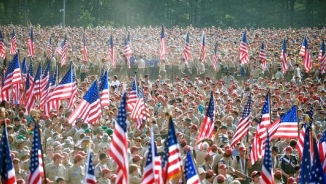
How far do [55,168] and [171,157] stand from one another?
404 cm

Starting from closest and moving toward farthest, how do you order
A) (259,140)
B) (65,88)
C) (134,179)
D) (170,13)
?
(134,179), (259,140), (65,88), (170,13)

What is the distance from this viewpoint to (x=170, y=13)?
8119 cm

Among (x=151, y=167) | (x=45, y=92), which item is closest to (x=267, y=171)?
(x=151, y=167)

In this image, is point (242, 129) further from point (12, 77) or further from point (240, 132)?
point (12, 77)

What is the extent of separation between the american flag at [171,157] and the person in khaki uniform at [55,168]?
361 cm

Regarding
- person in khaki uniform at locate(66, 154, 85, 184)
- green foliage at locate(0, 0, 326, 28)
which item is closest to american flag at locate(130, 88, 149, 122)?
person in khaki uniform at locate(66, 154, 85, 184)

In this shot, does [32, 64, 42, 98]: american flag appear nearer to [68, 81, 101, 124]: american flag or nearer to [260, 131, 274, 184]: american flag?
[68, 81, 101, 124]: american flag

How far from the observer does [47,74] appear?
82.4 feet

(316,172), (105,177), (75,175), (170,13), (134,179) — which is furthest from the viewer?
(170,13)

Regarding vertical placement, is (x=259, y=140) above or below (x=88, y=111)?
below

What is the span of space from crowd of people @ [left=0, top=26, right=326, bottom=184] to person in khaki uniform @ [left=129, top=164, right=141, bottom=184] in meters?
0.01

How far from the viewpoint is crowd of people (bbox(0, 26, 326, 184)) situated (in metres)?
15.6

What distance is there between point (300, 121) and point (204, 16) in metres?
54.1

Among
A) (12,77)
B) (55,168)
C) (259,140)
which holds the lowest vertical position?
(55,168)
